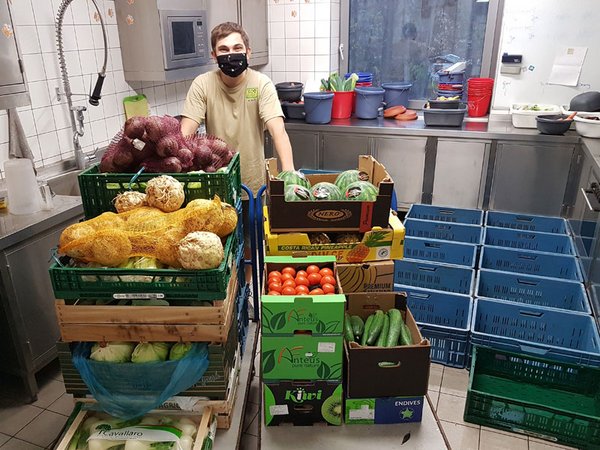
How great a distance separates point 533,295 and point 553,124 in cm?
157

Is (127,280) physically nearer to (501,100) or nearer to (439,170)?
(439,170)

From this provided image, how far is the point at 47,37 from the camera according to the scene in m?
2.80

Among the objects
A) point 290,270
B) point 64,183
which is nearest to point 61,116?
point 64,183

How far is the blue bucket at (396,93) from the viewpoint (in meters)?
4.45

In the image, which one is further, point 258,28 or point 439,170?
point 258,28

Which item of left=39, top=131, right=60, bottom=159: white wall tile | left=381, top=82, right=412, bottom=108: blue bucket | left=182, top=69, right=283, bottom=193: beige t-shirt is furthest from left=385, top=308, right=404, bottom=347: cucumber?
left=381, top=82, right=412, bottom=108: blue bucket

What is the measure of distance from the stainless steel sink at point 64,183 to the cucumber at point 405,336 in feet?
7.10

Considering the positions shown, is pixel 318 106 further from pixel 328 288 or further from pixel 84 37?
pixel 328 288

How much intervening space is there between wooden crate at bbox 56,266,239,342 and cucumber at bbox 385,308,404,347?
0.59 m

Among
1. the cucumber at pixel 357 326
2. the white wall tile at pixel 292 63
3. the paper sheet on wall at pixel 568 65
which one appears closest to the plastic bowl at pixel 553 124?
the paper sheet on wall at pixel 568 65

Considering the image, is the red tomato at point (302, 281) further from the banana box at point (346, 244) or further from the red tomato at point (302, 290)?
the banana box at point (346, 244)

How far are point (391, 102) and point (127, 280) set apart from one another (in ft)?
11.8

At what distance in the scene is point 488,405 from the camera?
2.11 metres

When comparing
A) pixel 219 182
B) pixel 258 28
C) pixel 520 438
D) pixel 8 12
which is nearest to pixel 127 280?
pixel 219 182
